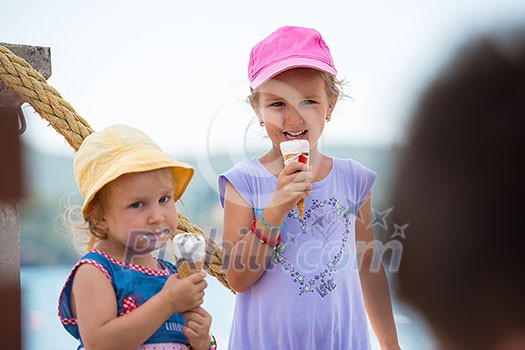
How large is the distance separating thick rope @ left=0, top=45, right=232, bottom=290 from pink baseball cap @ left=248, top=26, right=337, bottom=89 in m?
0.66

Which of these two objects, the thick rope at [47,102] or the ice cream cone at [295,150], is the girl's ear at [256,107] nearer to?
the ice cream cone at [295,150]

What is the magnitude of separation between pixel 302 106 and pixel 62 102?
0.93 metres

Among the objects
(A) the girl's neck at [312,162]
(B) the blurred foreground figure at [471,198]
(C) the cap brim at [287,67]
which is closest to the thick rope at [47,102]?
(A) the girl's neck at [312,162]

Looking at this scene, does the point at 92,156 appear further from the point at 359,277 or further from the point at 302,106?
the point at 359,277

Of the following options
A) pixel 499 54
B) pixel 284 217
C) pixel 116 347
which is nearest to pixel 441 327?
pixel 499 54

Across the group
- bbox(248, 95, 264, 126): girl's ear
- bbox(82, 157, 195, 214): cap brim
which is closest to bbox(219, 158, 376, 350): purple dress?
bbox(248, 95, 264, 126): girl's ear

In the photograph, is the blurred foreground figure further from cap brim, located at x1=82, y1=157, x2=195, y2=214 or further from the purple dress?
the purple dress

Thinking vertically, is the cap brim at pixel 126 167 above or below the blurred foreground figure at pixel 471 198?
below

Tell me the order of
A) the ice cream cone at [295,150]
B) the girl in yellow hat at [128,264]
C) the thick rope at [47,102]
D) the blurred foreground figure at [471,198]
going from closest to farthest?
the blurred foreground figure at [471,198]
the girl in yellow hat at [128,264]
the ice cream cone at [295,150]
the thick rope at [47,102]

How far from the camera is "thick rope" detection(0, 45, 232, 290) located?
6.97 ft

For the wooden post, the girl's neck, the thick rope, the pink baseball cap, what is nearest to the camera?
the pink baseball cap

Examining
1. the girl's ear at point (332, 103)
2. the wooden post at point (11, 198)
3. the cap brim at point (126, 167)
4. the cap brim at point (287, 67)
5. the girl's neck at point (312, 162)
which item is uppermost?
the cap brim at point (287, 67)

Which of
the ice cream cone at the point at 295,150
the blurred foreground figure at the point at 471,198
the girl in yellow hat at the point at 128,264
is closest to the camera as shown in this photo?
the blurred foreground figure at the point at 471,198

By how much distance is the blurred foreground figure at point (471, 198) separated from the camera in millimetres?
619
